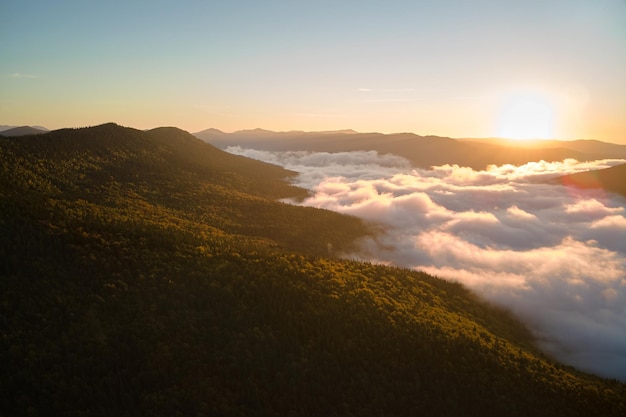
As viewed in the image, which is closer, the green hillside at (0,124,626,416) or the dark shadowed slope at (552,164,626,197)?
the green hillside at (0,124,626,416)

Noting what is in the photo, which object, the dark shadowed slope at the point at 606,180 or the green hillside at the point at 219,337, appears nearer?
the green hillside at the point at 219,337

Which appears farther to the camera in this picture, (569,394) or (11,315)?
(569,394)

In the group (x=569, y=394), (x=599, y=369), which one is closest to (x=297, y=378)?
(x=569, y=394)

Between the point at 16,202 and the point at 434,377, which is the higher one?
the point at 16,202

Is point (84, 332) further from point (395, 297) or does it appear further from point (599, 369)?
point (599, 369)

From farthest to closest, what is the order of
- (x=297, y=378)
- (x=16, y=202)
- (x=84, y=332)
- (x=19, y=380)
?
(x=16, y=202), (x=297, y=378), (x=84, y=332), (x=19, y=380)
